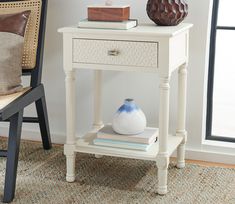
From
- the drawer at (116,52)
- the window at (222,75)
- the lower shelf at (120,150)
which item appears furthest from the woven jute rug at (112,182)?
the drawer at (116,52)

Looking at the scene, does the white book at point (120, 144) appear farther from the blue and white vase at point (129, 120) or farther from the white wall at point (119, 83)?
the white wall at point (119, 83)

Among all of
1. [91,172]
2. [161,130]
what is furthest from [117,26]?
[91,172]

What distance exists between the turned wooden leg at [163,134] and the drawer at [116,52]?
101 millimetres

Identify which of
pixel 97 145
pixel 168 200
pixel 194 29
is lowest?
pixel 168 200

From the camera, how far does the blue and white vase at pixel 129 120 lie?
2.24 meters

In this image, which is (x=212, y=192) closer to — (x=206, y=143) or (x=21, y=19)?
(x=206, y=143)

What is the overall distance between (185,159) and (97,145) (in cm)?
54

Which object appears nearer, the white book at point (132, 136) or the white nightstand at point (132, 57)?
the white nightstand at point (132, 57)

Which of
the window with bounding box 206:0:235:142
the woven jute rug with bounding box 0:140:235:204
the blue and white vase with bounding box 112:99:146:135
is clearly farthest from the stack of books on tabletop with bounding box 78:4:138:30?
the woven jute rug with bounding box 0:140:235:204

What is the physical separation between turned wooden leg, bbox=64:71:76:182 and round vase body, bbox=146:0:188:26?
422 millimetres

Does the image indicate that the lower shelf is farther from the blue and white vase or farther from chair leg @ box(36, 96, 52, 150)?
chair leg @ box(36, 96, 52, 150)

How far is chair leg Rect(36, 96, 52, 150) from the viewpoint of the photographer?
2.59 m

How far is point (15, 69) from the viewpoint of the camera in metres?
2.35

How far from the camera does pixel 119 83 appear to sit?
8.69ft
